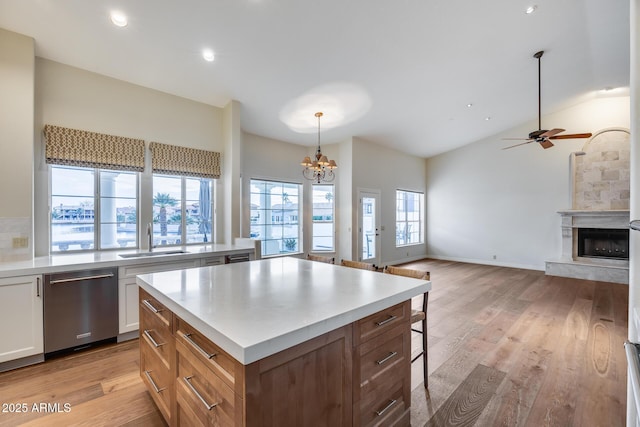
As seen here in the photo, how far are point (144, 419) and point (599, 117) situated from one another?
9179mm

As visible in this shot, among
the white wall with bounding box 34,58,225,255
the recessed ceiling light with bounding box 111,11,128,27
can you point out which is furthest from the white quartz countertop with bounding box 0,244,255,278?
the recessed ceiling light with bounding box 111,11,128,27

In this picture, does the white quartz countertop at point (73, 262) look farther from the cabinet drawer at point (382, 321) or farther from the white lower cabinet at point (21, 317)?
the cabinet drawer at point (382, 321)

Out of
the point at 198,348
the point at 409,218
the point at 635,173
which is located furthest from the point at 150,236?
the point at 409,218

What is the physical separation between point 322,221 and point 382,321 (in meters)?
5.04

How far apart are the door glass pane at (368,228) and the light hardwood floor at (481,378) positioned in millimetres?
2875

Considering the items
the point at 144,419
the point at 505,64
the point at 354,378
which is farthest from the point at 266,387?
the point at 505,64

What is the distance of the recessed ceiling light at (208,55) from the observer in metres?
3.25

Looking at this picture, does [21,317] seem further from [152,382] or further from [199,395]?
[199,395]

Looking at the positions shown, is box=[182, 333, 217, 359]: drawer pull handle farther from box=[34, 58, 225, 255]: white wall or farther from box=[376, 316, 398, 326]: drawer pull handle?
box=[34, 58, 225, 255]: white wall

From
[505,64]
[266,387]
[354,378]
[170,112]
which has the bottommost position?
[354,378]

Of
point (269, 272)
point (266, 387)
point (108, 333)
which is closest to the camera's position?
point (266, 387)

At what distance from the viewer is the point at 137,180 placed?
382cm

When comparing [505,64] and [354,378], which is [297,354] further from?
[505,64]

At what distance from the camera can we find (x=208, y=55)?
131 inches
